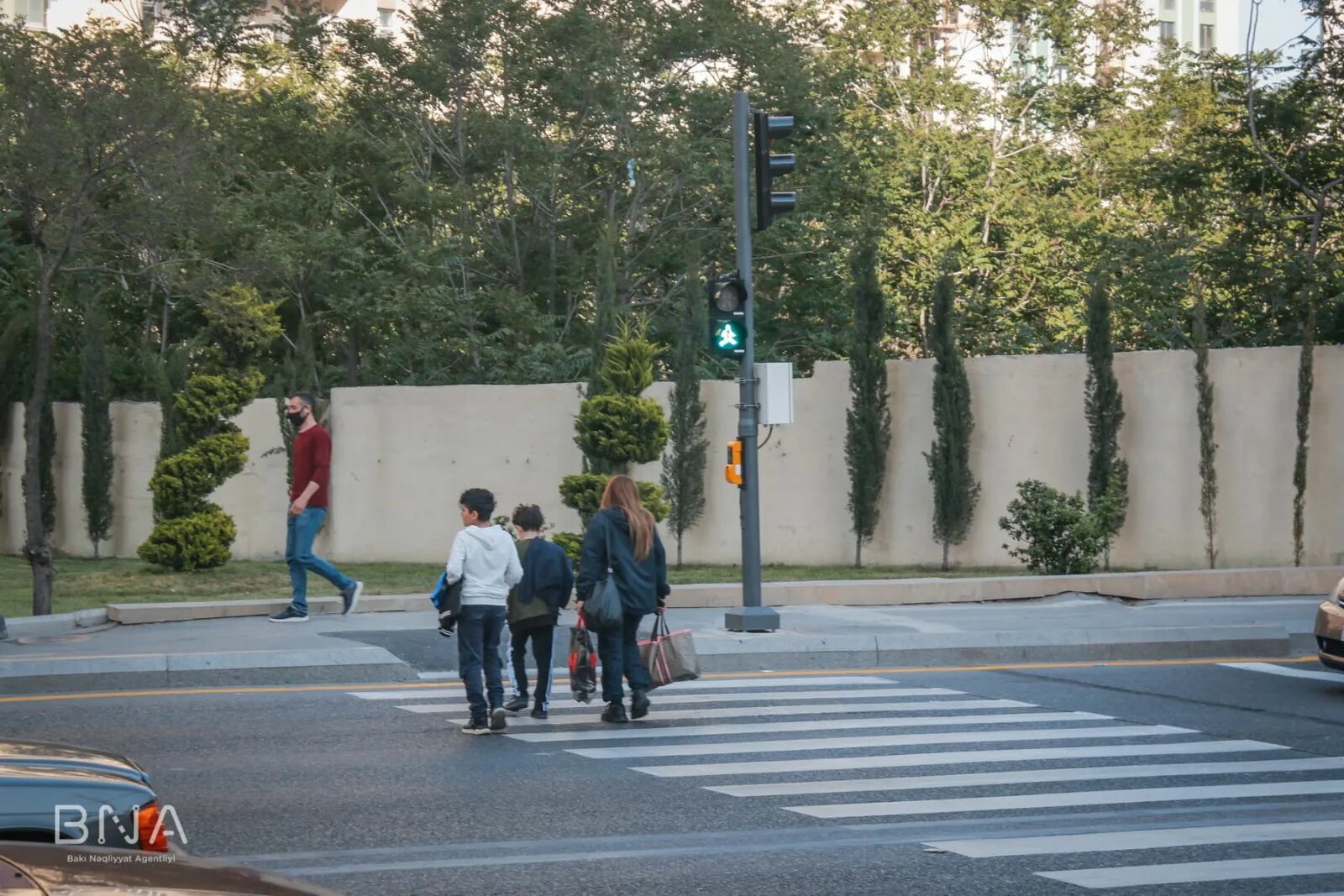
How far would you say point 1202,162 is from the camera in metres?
26.8

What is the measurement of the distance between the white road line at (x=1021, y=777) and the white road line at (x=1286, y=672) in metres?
4.26

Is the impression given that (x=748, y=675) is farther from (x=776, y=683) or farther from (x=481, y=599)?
(x=481, y=599)

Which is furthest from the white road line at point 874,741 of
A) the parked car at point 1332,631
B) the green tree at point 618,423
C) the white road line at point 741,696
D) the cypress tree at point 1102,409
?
the cypress tree at point 1102,409

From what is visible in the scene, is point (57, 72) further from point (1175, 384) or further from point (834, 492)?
point (1175, 384)

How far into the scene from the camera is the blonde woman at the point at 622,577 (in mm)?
11734

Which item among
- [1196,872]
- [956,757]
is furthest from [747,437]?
[1196,872]

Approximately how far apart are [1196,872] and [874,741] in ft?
12.0

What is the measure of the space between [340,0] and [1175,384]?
46.3m

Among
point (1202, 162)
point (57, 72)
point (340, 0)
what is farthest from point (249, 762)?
point (340, 0)

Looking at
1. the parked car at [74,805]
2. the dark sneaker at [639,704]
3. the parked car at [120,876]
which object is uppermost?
the parked car at [120,876]

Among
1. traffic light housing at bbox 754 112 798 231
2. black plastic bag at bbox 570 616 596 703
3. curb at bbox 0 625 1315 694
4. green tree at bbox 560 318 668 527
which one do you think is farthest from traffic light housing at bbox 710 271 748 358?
green tree at bbox 560 318 668 527

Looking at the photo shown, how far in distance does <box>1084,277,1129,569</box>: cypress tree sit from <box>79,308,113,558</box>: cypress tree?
14404 mm

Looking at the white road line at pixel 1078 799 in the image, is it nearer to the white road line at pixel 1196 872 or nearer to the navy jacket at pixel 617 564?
the white road line at pixel 1196 872

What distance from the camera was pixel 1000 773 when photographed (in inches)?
391
